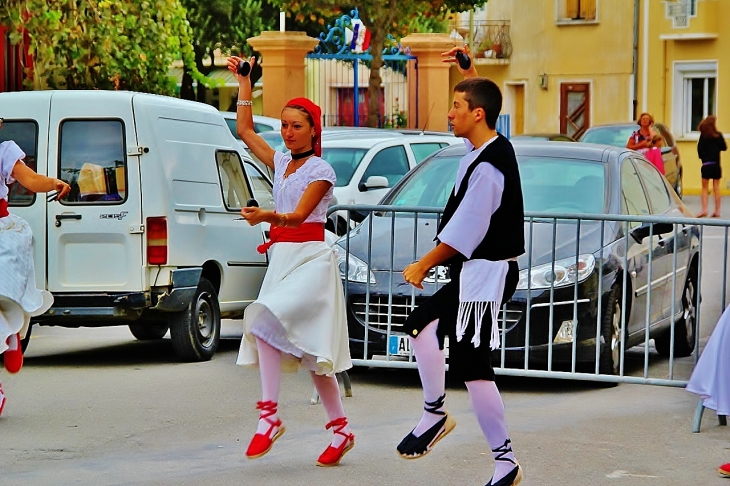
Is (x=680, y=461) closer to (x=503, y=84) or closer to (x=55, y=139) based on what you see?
(x=55, y=139)

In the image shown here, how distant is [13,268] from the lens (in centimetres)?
877

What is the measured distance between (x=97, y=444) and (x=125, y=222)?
3.11 metres

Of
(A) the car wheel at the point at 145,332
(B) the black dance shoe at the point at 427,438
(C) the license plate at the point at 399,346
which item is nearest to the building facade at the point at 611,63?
(A) the car wheel at the point at 145,332

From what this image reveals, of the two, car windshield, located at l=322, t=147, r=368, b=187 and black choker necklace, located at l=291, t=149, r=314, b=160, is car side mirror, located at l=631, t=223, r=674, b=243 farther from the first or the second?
car windshield, located at l=322, t=147, r=368, b=187

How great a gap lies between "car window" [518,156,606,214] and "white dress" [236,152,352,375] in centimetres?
333

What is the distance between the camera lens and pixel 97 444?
7891mm

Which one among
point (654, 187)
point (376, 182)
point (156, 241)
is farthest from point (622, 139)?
point (156, 241)

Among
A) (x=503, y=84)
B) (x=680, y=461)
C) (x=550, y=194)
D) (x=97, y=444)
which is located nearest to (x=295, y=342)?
(x=97, y=444)

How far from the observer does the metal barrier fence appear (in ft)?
29.9

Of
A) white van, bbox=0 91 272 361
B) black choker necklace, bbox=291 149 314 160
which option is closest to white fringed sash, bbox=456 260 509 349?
black choker necklace, bbox=291 149 314 160

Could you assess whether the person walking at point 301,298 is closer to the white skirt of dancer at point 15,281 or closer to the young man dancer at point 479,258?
the young man dancer at point 479,258

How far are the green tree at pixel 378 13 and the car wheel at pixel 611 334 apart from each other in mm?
21434

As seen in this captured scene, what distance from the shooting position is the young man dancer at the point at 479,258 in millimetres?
6371

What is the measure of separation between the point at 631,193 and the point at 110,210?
3.67m
